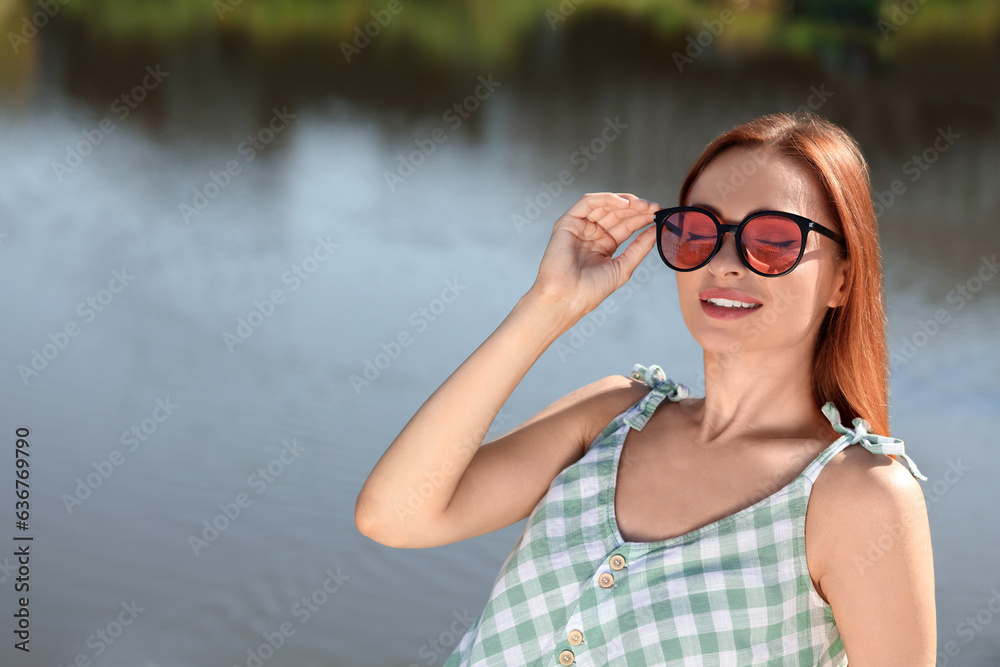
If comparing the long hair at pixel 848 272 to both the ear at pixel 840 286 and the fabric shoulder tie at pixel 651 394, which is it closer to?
the ear at pixel 840 286

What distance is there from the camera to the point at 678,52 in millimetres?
15305

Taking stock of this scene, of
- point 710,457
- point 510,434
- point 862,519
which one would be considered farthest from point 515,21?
point 862,519

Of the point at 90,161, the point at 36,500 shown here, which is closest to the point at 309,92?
the point at 90,161

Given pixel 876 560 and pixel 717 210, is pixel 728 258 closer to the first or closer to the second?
pixel 717 210

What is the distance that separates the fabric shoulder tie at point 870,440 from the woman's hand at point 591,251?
380 mm

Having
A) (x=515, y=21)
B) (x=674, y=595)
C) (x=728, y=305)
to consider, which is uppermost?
(x=515, y=21)

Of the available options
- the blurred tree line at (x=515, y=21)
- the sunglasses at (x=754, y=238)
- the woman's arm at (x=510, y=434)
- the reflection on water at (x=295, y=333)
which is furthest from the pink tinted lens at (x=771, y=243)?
the blurred tree line at (x=515, y=21)

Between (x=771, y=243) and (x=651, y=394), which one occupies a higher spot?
(x=771, y=243)

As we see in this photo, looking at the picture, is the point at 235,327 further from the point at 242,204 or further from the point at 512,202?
the point at 512,202

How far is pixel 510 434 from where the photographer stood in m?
1.72

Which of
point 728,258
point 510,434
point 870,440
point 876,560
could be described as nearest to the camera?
point 876,560

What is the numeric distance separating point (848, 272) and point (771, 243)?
0.14m

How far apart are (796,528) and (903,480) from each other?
15 centimetres

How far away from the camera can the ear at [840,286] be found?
158 centimetres
